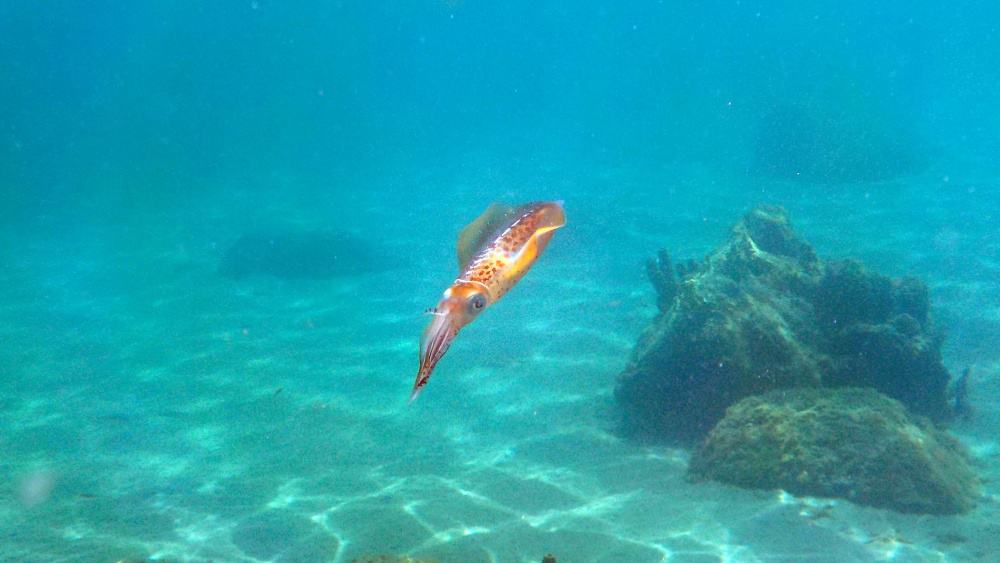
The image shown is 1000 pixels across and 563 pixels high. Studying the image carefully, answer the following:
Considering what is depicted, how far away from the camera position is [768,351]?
277 inches

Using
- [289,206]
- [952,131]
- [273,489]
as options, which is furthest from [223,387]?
[952,131]

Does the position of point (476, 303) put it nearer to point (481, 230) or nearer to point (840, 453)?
point (481, 230)

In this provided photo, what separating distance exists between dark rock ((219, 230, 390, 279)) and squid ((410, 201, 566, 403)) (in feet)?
56.3

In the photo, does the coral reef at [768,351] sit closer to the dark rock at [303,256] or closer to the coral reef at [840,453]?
the coral reef at [840,453]

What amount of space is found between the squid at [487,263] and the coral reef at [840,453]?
5180 mm

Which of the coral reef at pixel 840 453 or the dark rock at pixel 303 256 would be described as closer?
the coral reef at pixel 840 453

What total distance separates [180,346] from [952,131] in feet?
182

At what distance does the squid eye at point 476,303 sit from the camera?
147 cm

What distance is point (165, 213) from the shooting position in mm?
31797

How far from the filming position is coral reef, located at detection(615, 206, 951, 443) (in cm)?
705

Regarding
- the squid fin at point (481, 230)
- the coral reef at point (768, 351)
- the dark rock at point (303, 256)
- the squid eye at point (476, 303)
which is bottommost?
the squid eye at point (476, 303)

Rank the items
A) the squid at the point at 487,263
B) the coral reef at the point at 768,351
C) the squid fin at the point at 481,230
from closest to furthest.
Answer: the squid at the point at 487,263 < the squid fin at the point at 481,230 < the coral reef at the point at 768,351

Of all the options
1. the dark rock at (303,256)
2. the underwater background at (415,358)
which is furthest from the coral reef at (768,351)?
the dark rock at (303,256)

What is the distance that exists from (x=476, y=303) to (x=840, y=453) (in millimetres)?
5685
